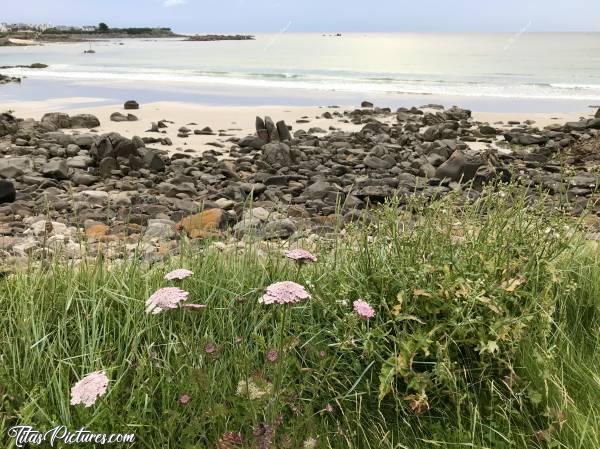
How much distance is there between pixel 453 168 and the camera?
1088 centimetres

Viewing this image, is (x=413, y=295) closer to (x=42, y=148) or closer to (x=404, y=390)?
(x=404, y=390)

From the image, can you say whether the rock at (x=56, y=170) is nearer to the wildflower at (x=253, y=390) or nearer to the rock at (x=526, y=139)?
the wildflower at (x=253, y=390)

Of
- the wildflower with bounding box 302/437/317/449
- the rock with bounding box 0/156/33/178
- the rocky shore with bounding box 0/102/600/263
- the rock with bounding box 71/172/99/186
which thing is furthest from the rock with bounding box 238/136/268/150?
the wildflower with bounding box 302/437/317/449

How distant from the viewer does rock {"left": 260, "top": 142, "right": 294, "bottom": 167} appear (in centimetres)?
1193

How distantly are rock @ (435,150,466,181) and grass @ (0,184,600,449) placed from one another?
7276 millimetres

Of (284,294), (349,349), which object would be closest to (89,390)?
(284,294)

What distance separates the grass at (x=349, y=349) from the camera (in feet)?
8.54

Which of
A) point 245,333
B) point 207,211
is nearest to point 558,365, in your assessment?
point 245,333

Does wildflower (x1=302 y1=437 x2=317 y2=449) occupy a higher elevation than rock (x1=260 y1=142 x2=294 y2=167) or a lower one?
higher

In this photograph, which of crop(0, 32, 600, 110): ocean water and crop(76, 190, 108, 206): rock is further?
crop(0, 32, 600, 110): ocean water

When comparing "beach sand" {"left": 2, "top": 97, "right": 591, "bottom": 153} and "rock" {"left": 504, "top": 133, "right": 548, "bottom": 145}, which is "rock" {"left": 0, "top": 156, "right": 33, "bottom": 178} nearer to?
"beach sand" {"left": 2, "top": 97, "right": 591, "bottom": 153}

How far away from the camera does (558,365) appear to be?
10.3 ft

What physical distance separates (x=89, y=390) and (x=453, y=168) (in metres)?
9.47

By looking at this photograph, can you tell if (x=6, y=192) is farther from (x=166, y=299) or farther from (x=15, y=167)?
(x=166, y=299)
